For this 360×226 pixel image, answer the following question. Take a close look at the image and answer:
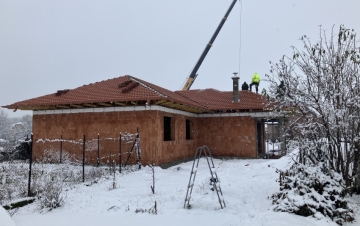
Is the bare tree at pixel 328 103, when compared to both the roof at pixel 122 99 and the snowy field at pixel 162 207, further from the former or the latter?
the roof at pixel 122 99

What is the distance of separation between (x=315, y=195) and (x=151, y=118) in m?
7.73

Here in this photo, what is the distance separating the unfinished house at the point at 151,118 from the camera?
12305mm

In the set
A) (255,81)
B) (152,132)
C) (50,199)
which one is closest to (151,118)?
(152,132)

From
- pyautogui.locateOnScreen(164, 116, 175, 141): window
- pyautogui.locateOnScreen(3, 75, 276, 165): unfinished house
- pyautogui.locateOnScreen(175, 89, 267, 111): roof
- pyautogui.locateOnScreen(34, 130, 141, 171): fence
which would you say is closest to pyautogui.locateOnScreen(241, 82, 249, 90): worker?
pyautogui.locateOnScreen(175, 89, 267, 111): roof

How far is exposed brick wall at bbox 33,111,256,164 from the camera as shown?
12297 millimetres

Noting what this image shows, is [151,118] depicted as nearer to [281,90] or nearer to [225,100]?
[281,90]

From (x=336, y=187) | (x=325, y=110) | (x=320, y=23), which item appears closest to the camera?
(x=336, y=187)

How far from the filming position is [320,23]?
23.0 feet

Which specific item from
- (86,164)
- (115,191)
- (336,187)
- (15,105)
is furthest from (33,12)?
(336,187)

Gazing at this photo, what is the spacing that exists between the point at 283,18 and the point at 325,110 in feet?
43.3

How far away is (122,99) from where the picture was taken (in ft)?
39.2

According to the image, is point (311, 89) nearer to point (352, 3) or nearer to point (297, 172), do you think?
point (297, 172)

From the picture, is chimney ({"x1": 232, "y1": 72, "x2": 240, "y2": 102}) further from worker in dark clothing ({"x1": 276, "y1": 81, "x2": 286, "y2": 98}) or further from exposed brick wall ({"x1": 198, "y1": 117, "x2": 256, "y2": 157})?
worker in dark clothing ({"x1": 276, "y1": 81, "x2": 286, "y2": 98})

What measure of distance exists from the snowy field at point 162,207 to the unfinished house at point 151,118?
11.8 ft
